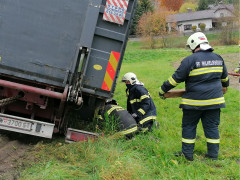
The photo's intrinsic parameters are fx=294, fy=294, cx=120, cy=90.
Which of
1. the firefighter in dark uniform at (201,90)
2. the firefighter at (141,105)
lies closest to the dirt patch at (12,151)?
the firefighter at (141,105)

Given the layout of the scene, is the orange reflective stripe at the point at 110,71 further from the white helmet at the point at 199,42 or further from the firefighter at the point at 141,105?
the firefighter at the point at 141,105

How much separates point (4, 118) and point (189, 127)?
8.64 ft

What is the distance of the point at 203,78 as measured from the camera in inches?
160

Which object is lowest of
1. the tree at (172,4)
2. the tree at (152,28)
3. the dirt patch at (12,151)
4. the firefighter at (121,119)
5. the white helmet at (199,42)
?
the dirt patch at (12,151)

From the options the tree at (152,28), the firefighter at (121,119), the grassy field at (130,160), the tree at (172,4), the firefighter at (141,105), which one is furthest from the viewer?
the tree at (172,4)

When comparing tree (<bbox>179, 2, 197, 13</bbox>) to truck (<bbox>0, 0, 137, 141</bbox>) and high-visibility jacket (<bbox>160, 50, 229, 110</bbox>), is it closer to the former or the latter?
high-visibility jacket (<bbox>160, 50, 229, 110</bbox>)

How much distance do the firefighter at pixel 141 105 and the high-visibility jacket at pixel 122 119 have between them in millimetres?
325

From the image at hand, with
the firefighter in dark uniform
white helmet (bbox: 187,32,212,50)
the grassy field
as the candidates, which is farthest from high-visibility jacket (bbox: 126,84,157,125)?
white helmet (bbox: 187,32,212,50)

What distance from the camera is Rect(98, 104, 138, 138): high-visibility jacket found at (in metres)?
4.82

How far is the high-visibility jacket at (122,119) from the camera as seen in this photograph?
190 inches

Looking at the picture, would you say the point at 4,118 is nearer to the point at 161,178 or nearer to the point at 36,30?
the point at 36,30

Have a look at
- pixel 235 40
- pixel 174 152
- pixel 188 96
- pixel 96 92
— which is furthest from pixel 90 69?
pixel 235 40

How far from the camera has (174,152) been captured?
439cm

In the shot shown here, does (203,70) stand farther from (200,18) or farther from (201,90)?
(200,18)
